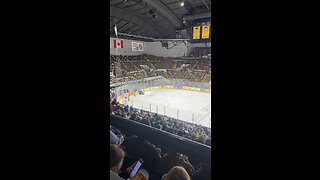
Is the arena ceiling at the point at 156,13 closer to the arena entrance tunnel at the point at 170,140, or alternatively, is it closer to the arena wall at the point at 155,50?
the arena wall at the point at 155,50

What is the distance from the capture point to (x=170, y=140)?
208 cm

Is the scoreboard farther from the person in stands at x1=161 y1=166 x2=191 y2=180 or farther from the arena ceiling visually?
the person in stands at x1=161 y1=166 x2=191 y2=180

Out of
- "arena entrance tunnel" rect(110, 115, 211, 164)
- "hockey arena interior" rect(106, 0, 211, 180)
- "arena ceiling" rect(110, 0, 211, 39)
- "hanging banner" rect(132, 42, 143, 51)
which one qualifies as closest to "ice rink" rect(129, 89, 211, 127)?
"hockey arena interior" rect(106, 0, 211, 180)

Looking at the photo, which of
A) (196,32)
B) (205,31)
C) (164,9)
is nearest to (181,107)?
(196,32)

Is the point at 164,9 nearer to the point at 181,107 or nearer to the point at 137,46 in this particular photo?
the point at 181,107

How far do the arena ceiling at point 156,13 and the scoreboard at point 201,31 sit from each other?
146 cm
